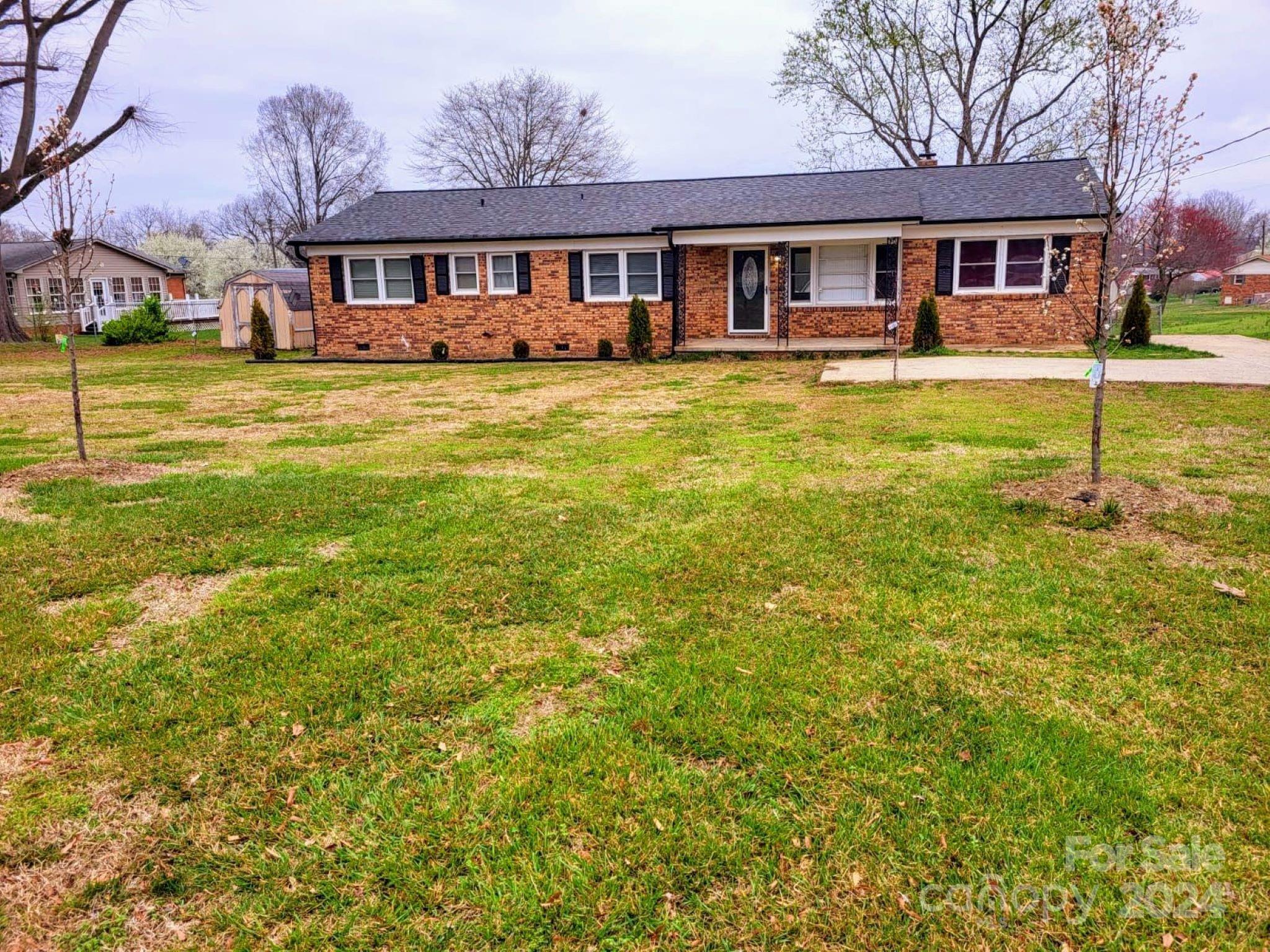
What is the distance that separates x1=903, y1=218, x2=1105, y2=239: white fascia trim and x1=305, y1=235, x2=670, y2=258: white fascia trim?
5666mm

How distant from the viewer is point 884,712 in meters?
2.73

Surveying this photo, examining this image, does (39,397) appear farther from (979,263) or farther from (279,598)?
(979,263)

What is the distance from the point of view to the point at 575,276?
62.4ft

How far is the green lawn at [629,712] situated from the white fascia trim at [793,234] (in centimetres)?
1204

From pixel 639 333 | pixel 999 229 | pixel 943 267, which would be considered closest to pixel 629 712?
pixel 639 333

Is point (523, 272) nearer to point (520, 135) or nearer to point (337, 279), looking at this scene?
point (337, 279)

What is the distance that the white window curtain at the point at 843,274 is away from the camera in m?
18.7

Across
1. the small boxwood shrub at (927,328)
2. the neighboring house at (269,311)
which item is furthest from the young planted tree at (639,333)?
the neighboring house at (269,311)

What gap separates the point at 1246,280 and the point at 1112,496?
61.0 meters

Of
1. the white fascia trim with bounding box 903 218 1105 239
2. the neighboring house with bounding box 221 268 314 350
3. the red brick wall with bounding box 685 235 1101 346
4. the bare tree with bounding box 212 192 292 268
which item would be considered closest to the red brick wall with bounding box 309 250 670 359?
the red brick wall with bounding box 685 235 1101 346

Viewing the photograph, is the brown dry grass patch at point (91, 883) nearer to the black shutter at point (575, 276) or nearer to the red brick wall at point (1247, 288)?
the black shutter at point (575, 276)

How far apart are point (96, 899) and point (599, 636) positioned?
1880 millimetres

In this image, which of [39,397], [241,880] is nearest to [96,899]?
[241,880]

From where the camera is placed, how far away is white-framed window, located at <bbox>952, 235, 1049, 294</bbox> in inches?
679
